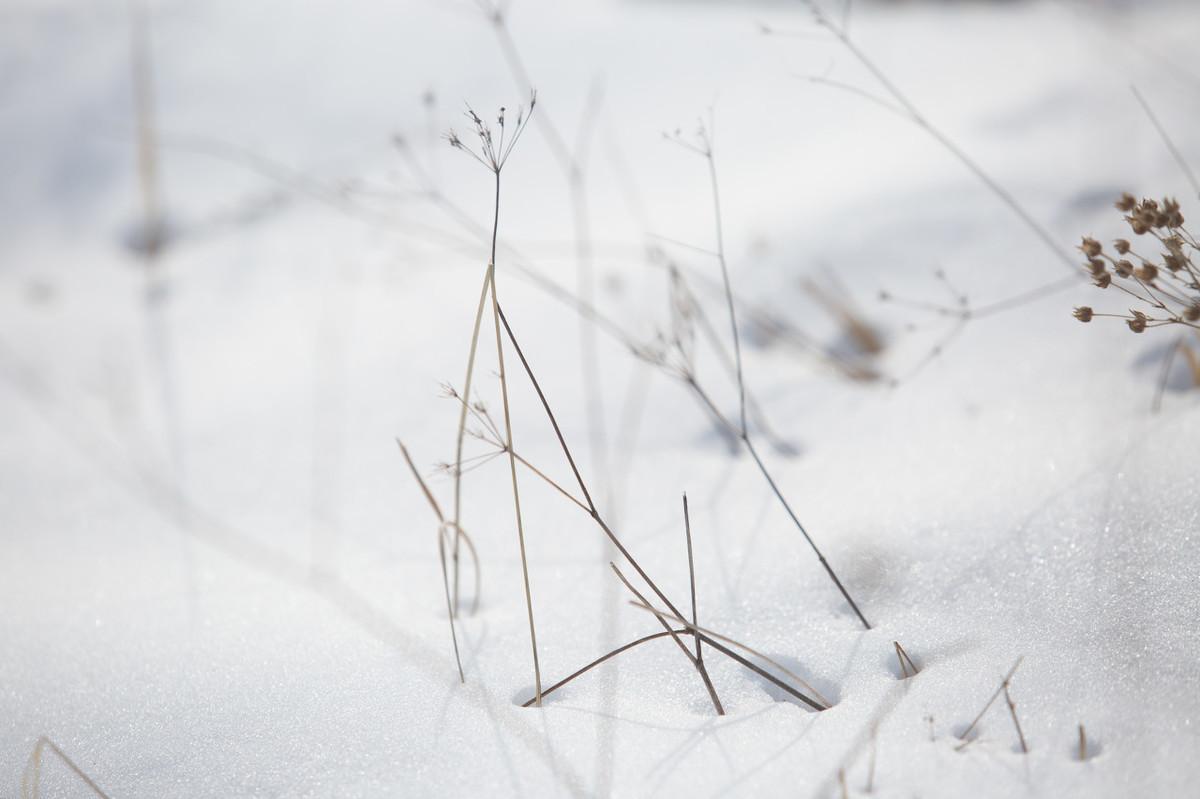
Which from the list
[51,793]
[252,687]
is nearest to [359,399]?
[252,687]

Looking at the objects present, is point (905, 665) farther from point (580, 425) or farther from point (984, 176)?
point (984, 176)

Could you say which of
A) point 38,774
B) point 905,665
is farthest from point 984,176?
point 38,774

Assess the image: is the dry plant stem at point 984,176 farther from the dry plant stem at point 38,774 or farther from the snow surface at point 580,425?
the dry plant stem at point 38,774

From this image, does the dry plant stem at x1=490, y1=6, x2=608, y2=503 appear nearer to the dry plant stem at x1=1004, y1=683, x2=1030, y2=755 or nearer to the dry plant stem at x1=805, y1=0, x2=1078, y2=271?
the dry plant stem at x1=805, y1=0, x2=1078, y2=271

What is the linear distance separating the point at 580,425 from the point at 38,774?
82 cm

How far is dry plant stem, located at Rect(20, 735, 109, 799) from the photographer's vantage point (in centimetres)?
74

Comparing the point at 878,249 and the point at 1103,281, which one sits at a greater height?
the point at 878,249

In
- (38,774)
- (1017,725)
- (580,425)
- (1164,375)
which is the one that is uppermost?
(580,425)

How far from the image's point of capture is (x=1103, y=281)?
80 centimetres

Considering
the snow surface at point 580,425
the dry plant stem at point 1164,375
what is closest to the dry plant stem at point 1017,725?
the snow surface at point 580,425

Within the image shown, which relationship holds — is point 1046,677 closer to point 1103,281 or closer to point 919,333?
point 1103,281

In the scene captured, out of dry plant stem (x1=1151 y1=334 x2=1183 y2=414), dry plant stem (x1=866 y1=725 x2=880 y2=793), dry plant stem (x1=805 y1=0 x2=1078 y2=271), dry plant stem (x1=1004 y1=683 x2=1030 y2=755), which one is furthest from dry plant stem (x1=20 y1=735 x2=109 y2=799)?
dry plant stem (x1=1151 y1=334 x2=1183 y2=414)

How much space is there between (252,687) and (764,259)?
120 cm

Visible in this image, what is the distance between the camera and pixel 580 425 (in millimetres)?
1341
